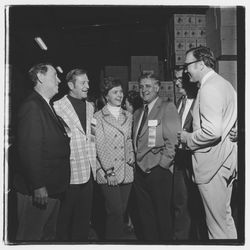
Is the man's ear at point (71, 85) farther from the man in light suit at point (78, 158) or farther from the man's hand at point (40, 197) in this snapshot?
the man's hand at point (40, 197)

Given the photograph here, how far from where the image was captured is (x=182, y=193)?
3791 mm

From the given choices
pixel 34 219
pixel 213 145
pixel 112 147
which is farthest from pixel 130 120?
pixel 34 219

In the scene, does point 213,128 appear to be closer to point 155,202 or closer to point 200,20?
point 155,202

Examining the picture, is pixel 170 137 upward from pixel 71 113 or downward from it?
downward

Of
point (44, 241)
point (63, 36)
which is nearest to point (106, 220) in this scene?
point (44, 241)

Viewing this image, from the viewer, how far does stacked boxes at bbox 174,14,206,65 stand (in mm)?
3756

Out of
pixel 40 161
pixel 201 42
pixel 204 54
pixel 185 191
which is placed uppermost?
pixel 201 42

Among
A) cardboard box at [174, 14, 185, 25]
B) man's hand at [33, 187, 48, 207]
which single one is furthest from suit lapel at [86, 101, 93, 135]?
cardboard box at [174, 14, 185, 25]

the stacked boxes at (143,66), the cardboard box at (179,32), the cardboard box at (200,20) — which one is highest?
the cardboard box at (200,20)

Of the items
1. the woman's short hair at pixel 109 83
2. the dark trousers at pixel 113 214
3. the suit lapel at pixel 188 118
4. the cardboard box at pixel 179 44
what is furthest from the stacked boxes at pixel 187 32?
the dark trousers at pixel 113 214

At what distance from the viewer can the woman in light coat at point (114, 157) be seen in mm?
3746

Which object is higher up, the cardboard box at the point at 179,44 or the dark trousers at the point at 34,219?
the cardboard box at the point at 179,44

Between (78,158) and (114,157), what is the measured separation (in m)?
0.30
